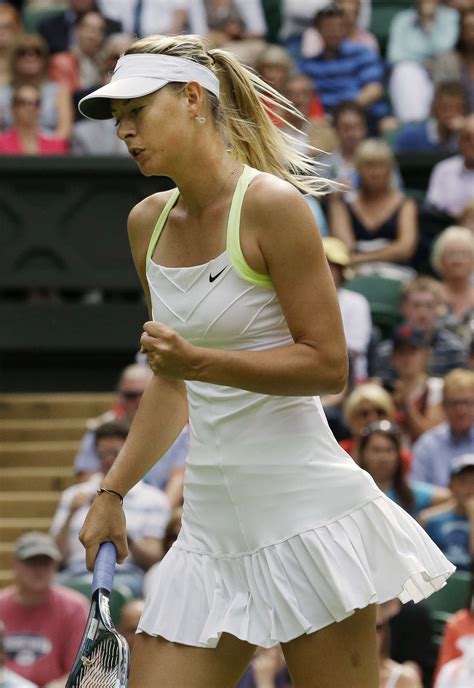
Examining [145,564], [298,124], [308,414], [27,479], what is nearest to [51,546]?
[145,564]

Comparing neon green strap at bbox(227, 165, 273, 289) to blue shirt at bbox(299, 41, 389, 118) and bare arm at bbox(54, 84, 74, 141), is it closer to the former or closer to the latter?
bare arm at bbox(54, 84, 74, 141)

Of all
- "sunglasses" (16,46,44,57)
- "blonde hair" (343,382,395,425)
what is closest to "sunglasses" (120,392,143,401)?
"blonde hair" (343,382,395,425)

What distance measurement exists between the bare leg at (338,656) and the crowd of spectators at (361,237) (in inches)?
92.0

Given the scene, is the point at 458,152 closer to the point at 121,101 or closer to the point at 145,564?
the point at 145,564

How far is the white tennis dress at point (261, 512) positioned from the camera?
318cm

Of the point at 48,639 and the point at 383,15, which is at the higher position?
the point at 383,15

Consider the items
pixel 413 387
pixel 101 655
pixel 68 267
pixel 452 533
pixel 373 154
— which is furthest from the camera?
pixel 68 267

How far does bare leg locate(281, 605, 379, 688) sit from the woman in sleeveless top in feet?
19.9

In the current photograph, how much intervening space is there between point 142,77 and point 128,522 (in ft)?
13.3

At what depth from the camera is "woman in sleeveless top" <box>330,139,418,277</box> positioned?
→ 9.19m

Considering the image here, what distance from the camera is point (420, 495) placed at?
691cm

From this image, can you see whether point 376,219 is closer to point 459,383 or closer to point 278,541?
point 459,383

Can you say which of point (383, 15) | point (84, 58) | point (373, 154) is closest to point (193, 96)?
point (373, 154)

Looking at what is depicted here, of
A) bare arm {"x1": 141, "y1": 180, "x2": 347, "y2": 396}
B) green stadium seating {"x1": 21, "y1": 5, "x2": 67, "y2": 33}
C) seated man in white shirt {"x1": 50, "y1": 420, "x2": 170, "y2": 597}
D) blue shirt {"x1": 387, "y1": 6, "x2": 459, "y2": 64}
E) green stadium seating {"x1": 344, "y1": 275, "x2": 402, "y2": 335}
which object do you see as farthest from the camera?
green stadium seating {"x1": 21, "y1": 5, "x2": 67, "y2": 33}
